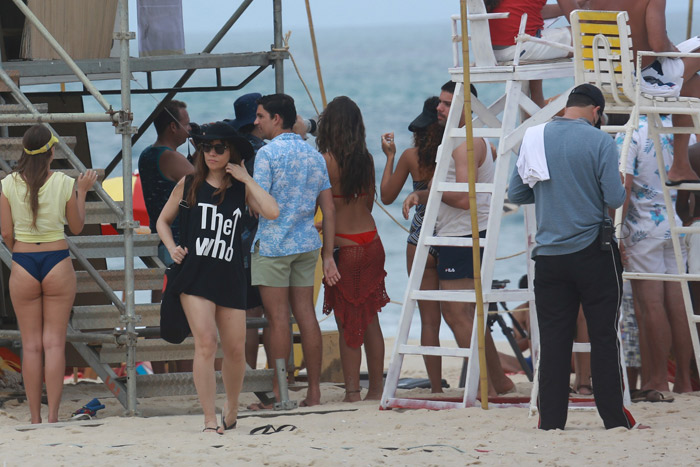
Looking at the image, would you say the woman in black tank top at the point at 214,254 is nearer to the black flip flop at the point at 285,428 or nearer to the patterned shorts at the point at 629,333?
the black flip flop at the point at 285,428

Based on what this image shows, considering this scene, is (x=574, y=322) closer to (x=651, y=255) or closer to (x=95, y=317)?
(x=651, y=255)

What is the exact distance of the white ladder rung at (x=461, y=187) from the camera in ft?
19.4

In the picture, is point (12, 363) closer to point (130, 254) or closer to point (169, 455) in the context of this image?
point (130, 254)

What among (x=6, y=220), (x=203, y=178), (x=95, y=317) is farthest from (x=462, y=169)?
(x=6, y=220)

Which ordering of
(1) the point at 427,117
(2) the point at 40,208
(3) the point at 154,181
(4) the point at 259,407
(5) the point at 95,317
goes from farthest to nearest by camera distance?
(3) the point at 154,181
(1) the point at 427,117
(4) the point at 259,407
(5) the point at 95,317
(2) the point at 40,208

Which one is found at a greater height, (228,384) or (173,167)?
(173,167)

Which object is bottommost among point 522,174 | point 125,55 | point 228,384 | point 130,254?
point 228,384

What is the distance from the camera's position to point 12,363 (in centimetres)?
725

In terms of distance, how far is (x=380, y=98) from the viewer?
39.6m

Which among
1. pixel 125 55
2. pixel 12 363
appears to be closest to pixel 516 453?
pixel 125 55

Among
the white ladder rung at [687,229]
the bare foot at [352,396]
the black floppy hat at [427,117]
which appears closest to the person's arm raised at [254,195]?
the black floppy hat at [427,117]

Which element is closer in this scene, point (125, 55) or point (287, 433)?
point (287, 433)

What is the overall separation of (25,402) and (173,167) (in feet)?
5.59

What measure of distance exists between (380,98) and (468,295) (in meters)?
34.1
